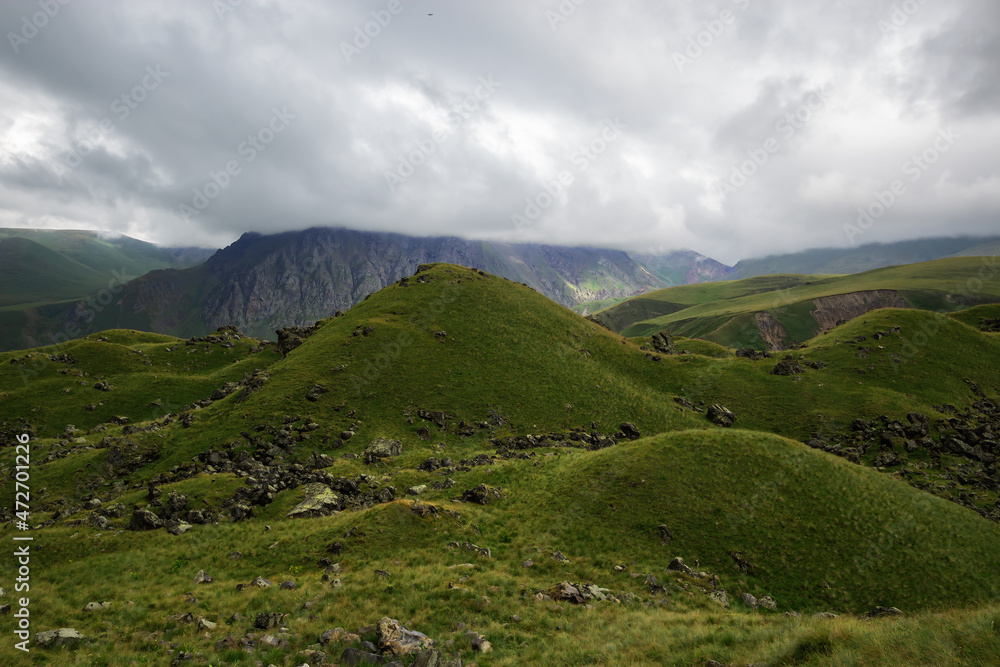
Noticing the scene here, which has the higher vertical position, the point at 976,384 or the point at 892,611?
the point at 976,384

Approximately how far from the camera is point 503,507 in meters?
34.0

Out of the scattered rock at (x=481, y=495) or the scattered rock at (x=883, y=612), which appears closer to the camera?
the scattered rock at (x=883, y=612)

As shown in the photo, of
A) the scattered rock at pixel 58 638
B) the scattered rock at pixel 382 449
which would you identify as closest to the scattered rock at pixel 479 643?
the scattered rock at pixel 58 638

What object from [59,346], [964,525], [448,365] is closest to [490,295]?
[448,365]

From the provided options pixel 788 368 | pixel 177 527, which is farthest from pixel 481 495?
pixel 788 368

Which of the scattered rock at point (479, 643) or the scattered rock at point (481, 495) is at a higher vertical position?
the scattered rock at point (479, 643)

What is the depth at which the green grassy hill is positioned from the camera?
17.4m

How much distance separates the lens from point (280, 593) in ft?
69.0

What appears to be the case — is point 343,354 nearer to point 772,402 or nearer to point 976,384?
point 772,402

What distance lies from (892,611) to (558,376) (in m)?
50.0

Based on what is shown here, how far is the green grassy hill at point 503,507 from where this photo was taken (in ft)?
57.1

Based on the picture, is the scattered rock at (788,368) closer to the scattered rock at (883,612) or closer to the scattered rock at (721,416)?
the scattered rock at (721,416)

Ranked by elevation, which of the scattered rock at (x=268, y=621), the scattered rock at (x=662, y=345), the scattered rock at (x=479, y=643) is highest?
the scattered rock at (x=662, y=345)

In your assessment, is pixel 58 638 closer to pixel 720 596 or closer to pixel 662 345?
pixel 720 596
